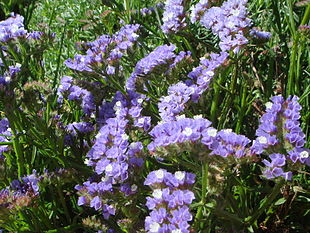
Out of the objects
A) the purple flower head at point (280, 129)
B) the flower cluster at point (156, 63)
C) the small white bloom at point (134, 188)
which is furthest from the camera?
the flower cluster at point (156, 63)

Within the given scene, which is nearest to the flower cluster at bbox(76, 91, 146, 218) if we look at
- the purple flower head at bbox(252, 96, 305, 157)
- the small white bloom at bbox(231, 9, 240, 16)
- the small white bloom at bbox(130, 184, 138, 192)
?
the small white bloom at bbox(130, 184, 138, 192)

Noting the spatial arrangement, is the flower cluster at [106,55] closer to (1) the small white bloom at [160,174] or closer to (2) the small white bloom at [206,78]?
(2) the small white bloom at [206,78]

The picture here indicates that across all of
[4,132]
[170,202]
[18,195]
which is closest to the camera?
[170,202]

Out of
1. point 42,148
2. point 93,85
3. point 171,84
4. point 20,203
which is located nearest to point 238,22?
point 171,84

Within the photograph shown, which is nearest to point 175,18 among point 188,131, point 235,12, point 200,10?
point 200,10

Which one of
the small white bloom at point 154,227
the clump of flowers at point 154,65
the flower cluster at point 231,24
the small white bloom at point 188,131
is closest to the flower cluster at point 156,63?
the clump of flowers at point 154,65

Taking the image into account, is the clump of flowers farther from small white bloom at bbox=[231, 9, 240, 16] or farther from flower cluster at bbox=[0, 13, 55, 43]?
flower cluster at bbox=[0, 13, 55, 43]

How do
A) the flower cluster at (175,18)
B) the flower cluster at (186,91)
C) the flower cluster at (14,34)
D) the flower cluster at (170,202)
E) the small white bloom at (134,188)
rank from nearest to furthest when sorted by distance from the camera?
the flower cluster at (170,202)
the small white bloom at (134,188)
the flower cluster at (186,91)
the flower cluster at (14,34)
the flower cluster at (175,18)

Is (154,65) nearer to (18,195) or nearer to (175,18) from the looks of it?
(175,18)
